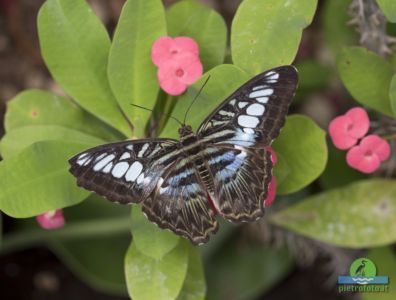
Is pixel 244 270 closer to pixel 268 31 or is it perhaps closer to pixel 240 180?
pixel 240 180

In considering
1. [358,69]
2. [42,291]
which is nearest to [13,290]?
[42,291]

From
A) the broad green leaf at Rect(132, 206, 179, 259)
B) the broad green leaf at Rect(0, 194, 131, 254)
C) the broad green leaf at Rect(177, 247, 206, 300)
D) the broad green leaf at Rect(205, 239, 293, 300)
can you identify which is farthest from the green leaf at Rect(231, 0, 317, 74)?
the broad green leaf at Rect(205, 239, 293, 300)

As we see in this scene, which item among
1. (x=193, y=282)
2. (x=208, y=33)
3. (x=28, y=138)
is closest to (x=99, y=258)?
(x=193, y=282)

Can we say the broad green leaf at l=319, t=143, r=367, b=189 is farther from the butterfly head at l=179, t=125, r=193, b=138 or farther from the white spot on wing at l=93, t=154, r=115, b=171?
the white spot on wing at l=93, t=154, r=115, b=171

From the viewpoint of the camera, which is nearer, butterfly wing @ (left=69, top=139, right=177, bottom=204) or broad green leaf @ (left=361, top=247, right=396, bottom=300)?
butterfly wing @ (left=69, top=139, right=177, bottom=204)

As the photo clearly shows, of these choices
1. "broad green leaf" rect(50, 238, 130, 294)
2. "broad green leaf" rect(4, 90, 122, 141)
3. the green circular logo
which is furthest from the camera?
"broad green leaf" rect(50, 238, 130, 294)

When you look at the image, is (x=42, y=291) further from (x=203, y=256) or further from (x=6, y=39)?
(x=6, y=39)

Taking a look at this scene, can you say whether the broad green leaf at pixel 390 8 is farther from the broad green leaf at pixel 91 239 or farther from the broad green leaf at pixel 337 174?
the broad green leaf at pixel 91 239
